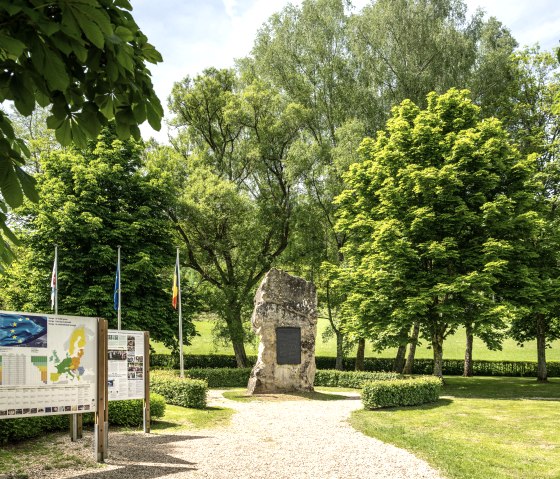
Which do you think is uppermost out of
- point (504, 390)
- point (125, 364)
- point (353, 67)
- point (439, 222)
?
point (353, 67)

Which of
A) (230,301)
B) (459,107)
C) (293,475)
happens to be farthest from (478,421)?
(230,301)

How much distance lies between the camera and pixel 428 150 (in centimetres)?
2692

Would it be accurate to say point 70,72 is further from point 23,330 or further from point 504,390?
point 504,390

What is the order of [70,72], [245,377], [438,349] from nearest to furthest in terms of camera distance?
1. [70,72]
2. [438,349]
3. [245,377]

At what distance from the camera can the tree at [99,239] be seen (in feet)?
87.0

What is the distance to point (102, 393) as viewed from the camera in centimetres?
1155

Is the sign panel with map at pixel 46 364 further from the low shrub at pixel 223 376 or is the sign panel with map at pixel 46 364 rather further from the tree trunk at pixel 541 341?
the tree trunk at pixel 541 341

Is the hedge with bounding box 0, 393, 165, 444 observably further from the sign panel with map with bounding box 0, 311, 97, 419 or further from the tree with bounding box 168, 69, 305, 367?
the tree with bounding box 168, 69, 305, 367

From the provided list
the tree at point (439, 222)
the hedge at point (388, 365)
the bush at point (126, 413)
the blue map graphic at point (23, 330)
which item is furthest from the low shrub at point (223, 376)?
the blue map graphic at point (23, 330)

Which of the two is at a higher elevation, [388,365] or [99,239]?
[99,239]

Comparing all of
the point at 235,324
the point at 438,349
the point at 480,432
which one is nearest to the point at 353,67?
the point at 235,324

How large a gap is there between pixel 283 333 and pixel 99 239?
1056cm

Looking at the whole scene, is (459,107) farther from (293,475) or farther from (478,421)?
(293,475)

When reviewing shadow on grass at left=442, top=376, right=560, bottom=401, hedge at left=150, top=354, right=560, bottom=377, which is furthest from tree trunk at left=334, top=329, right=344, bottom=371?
shadow on grass at left=442, top=376, right=560, bottom=401
